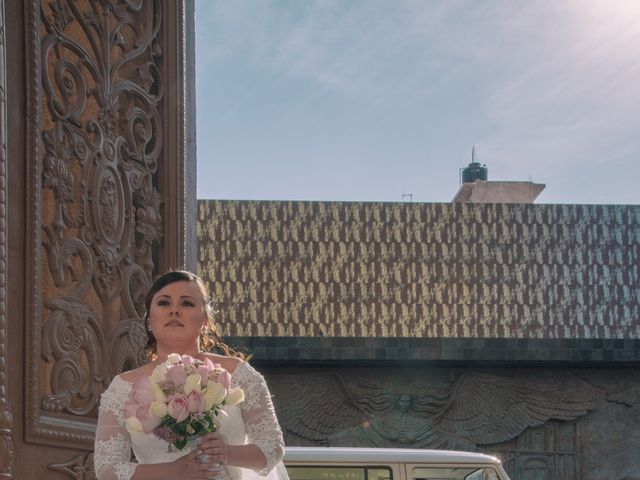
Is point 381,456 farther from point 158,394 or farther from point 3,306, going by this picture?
point 158,394

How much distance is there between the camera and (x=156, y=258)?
163 inches

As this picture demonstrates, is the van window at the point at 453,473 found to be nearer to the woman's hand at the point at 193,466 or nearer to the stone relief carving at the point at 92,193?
the stone relief carving at the point at 92,193

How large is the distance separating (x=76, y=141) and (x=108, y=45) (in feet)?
1.64

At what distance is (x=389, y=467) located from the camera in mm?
6422

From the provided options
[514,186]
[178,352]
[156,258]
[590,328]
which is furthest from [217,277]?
[178,352]

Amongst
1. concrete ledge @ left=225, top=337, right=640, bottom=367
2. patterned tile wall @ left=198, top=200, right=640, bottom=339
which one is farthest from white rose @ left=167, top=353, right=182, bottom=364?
patterned tile wall @ left=198, top=200, right=640, bottom=339

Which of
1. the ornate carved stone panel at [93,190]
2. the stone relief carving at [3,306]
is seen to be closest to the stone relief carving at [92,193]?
the ornate carved stone panel at [93,190]

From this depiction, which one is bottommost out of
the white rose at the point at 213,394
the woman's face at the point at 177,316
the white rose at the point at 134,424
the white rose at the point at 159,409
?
the white rose at the point at 134,424

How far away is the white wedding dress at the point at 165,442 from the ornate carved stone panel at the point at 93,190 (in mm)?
785

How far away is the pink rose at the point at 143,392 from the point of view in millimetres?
2389

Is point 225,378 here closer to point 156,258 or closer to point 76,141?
point 76,141

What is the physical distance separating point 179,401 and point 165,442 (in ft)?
0.76

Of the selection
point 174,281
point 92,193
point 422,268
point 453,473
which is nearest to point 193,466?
point 174,281

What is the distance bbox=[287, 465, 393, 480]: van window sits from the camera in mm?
6414
